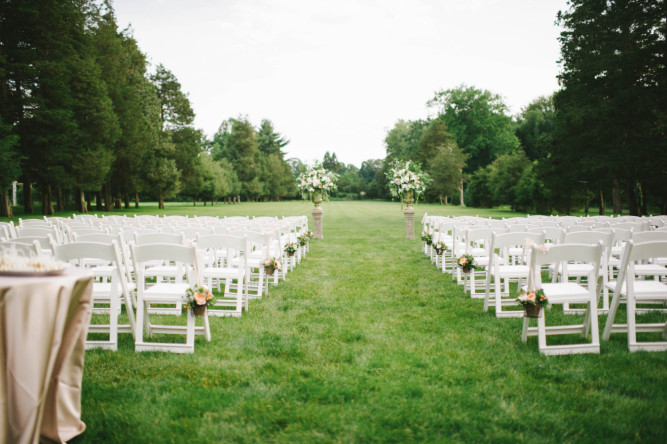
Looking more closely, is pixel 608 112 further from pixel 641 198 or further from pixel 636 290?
pixel 636 290

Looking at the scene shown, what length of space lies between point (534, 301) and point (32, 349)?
4342mm

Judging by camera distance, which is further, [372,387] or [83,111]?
[83,111]

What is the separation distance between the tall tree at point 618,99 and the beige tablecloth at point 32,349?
84.6 ft

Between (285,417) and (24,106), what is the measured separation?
3316 centimetres

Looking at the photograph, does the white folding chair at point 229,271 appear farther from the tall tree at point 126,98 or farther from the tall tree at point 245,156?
the tall tree at point 245,156

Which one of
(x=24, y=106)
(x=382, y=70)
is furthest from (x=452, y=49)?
(x=24, y=106)

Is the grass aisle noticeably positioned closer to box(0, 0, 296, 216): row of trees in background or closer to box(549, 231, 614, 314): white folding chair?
box(549, 231, 614, 314): white folding chair

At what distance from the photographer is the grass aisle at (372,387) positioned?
2.93 m

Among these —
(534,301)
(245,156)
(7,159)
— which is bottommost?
(534,301)

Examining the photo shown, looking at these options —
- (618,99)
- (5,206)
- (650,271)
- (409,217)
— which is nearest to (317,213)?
(409,217)

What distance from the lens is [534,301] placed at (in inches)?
164

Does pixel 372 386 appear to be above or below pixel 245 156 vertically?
below

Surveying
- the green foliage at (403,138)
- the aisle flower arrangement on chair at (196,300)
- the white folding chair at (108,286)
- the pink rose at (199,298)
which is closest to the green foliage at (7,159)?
the white folding chair at (108,286)

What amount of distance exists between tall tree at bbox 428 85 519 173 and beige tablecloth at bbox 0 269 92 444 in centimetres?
6185
